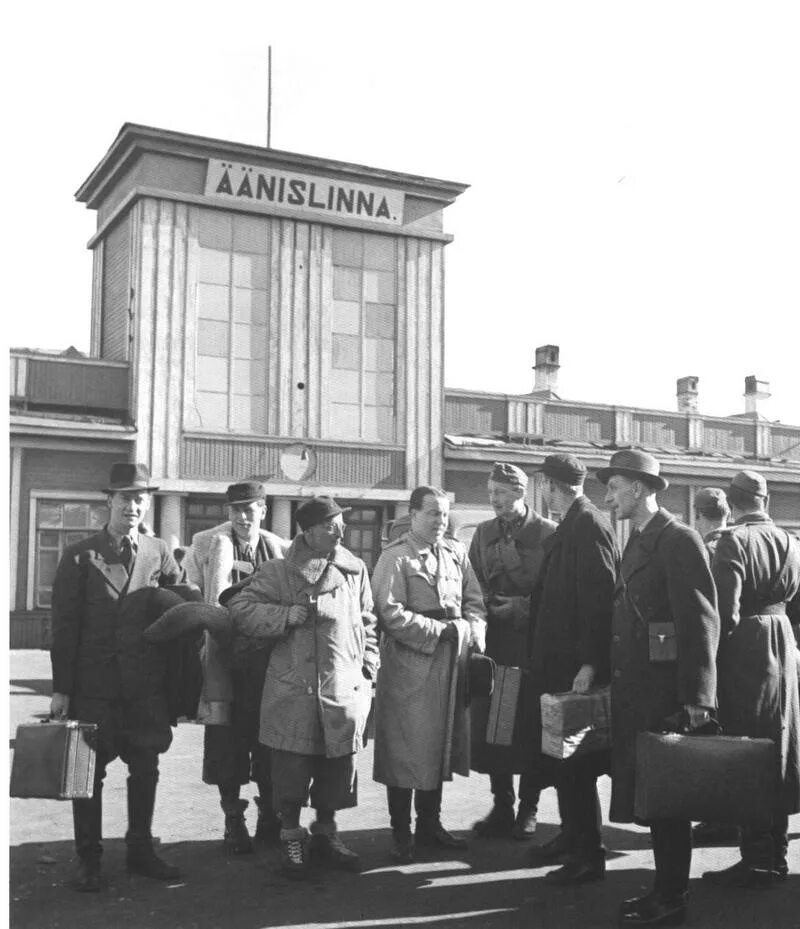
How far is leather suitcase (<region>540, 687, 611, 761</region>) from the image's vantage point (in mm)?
5000

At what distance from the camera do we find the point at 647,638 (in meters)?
4.89

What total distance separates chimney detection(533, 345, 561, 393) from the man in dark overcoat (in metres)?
20.3

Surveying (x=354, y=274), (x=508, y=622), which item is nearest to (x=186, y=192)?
(x=354, y=274)

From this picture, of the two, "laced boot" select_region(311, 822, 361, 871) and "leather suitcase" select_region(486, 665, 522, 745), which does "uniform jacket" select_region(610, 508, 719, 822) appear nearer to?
"leather suitcase" select_region(486, 665, 522, 745)

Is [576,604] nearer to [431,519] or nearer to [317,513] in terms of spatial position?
[431,519]

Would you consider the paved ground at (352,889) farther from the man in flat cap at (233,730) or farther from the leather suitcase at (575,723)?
the leather suitcase at (575,723)

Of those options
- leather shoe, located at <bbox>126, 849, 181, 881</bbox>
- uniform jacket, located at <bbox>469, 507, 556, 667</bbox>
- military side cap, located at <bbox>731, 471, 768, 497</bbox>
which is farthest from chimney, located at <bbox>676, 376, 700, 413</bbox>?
leather shoe, located at <bbox>126, 849, 181, 881</bbox>

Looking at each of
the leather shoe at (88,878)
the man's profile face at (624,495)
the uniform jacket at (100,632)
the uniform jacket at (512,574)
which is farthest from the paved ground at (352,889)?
the man's profile face at (624,495)

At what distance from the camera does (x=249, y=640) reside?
5660 millimetres

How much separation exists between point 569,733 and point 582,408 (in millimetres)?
17389

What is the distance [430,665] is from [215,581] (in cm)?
143

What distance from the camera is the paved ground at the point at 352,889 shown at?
470 cm

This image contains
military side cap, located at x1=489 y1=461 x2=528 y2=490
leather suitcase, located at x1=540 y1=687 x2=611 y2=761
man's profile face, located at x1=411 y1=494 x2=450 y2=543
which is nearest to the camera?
leather suitcase, located at x1=540 y1=687 x2=611 y2=761

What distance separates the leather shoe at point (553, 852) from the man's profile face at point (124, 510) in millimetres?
2821
